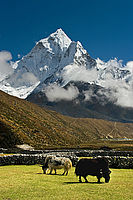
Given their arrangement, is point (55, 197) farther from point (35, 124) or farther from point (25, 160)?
point (35, 124)

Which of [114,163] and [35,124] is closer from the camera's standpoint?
[114,163]

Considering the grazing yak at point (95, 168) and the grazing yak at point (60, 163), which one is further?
the grazing yak at point (60, 163)

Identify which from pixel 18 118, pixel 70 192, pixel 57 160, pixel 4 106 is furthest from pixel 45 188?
pixel 4 106

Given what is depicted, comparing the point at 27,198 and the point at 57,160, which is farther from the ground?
the point at 57,160

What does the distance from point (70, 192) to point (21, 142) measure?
7020 centimetres

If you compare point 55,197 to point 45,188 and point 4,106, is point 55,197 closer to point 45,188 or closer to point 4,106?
point 45,188

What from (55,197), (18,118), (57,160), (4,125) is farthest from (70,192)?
(18,118)

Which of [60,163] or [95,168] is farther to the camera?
[60,163]

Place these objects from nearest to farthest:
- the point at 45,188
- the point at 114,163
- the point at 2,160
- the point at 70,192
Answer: the point at 70,192
the point at 45,188
the point at 114,163
the point at 2,160

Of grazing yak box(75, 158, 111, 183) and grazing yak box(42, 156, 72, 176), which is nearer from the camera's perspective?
grazing yak box(75, 158, 111, 183)

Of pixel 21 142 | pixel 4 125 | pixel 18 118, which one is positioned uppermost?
pixel 18 118

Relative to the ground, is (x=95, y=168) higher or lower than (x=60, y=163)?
lower

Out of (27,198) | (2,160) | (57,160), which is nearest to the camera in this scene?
(27,198)

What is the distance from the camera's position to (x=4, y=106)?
113m
